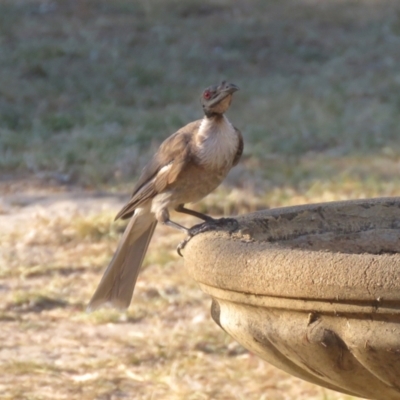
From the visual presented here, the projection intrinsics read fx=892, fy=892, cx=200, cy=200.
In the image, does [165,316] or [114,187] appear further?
[114,187]

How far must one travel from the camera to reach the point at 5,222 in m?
7.52

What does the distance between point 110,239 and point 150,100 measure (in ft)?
19.1

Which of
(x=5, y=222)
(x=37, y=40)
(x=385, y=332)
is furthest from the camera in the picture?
(x=37, y=40)

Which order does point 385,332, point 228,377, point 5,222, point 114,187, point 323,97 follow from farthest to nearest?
1. point 323,97
2. point 114,187
3. point 5,222
4. point 228,377
5. point 385,332

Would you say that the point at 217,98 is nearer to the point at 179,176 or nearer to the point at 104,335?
the point at 179,176

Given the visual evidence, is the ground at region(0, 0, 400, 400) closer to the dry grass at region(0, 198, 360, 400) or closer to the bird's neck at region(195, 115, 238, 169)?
the dry grass at region(0, 198, 360, 400)

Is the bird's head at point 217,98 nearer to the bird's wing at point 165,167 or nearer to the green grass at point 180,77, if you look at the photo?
the bird's wing at point 165,167

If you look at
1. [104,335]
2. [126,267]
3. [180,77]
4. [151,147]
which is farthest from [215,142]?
[180,77]

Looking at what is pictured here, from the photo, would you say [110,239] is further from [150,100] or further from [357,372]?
[150,100]

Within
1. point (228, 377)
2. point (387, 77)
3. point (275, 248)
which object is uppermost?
point (387, 77)

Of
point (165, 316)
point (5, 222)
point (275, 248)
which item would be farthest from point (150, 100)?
point (275, 248)

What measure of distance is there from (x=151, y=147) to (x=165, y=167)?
5751 mm

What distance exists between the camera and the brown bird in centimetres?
404

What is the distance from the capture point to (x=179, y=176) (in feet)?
13.5
